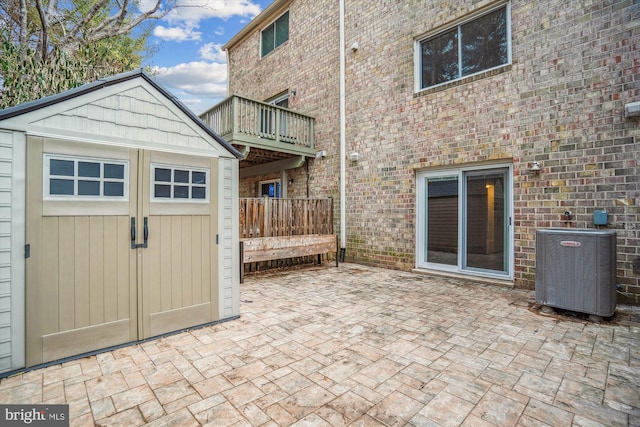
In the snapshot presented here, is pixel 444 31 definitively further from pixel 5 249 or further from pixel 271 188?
pixel 5 249

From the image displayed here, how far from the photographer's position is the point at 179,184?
3111 millimetres

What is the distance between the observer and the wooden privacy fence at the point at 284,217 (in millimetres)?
6117

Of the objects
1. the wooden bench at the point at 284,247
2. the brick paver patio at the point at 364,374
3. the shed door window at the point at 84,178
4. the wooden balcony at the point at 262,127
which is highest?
the wooden balcony at the point at 262,127

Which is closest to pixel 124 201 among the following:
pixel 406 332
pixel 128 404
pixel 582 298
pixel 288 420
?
pixel 128 404

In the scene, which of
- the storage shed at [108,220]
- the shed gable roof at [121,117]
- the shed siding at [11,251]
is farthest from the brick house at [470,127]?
the shed siding at [11,251]

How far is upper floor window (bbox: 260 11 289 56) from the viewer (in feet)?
32.4

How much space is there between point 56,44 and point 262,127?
14.0 feet

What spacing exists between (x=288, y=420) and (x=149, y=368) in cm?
128

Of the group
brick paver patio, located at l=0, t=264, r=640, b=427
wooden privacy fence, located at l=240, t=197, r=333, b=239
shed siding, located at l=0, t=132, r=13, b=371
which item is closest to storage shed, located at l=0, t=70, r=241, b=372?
shed siding, located at l=0, t=132, r=13, b=371

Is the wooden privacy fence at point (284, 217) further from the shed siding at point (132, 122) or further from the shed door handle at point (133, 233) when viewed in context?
the shed door handle at point (133, 233)

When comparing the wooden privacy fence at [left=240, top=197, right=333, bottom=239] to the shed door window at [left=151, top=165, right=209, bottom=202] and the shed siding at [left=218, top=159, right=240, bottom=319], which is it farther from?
the shed door window at [left=151, top=165, right=209, bottom=202]

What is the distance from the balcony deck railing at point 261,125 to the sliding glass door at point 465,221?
3538 millimetres

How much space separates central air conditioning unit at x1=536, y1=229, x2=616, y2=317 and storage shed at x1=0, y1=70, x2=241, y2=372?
3.79 m

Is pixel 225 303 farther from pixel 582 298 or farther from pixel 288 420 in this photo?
pixel 582 298
